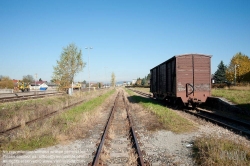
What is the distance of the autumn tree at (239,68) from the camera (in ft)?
195

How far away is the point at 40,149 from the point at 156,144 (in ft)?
12.0

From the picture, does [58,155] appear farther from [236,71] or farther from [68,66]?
[236,71]

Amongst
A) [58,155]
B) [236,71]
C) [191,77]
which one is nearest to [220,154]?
[58,155]

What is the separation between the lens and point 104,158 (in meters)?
5.80

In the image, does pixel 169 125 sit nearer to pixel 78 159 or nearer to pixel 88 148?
pixel 88 148

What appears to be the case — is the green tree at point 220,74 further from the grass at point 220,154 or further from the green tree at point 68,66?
the grass at point 220,154

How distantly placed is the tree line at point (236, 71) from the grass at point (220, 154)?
57039 mm

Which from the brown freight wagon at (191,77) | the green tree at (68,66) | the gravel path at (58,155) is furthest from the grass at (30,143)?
the green tree at (68,66)

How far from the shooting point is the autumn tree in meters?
59.5

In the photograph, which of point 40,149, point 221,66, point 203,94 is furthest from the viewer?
point 221,66

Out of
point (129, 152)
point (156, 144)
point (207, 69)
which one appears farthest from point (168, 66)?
point (129, 152)

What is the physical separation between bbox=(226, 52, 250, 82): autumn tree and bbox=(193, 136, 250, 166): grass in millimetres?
57947

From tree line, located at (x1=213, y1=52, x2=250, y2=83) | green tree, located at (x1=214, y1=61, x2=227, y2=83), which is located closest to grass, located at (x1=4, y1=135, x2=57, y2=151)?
tree line, located at (x1=213, y1=52, x2=250, y2=83)

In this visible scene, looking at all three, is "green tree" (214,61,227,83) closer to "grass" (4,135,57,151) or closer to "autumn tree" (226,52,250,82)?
"autumn tree" (226,52,250,82)
